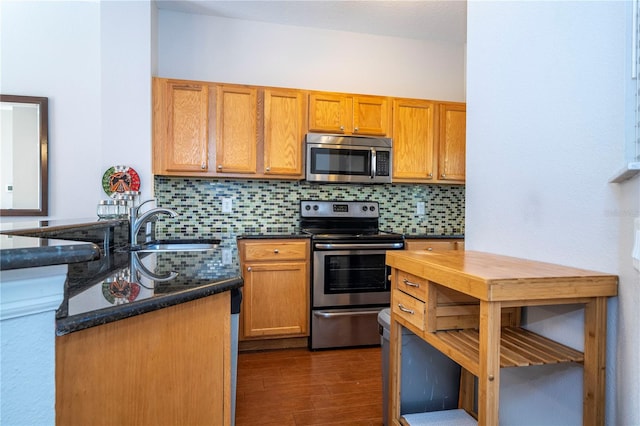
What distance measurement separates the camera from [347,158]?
10.8 feet

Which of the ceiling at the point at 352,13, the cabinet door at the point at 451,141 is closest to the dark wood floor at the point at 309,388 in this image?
the cabinet door at the point at 451,141

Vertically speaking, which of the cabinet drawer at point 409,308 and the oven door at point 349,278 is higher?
the cabinet drawer at point 409,308

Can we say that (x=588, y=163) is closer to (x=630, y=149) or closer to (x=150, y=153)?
(x=630, y=149)

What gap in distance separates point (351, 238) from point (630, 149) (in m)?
2.17

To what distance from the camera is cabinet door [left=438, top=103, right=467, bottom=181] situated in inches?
139

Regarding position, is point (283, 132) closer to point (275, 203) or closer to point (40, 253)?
point (275, 203)

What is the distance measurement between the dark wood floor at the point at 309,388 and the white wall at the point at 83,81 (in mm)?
1632

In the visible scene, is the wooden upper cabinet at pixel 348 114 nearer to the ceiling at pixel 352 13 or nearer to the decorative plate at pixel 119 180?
the ceiling at pixel 352 13

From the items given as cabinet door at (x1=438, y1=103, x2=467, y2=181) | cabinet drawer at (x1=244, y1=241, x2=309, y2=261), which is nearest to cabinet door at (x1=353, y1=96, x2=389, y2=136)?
cabinet door at (x1=438, y1=103, x2=467, y2=181)

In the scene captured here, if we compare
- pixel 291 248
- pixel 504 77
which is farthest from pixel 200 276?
pixel 291 248

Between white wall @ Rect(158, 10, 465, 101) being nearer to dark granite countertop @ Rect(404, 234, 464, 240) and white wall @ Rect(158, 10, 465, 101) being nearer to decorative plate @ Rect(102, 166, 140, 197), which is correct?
decorative plate @ Rect(102, 166, 140, 197)

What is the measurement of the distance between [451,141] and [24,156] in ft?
12.0

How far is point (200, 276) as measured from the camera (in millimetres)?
1159

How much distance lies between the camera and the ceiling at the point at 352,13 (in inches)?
122
